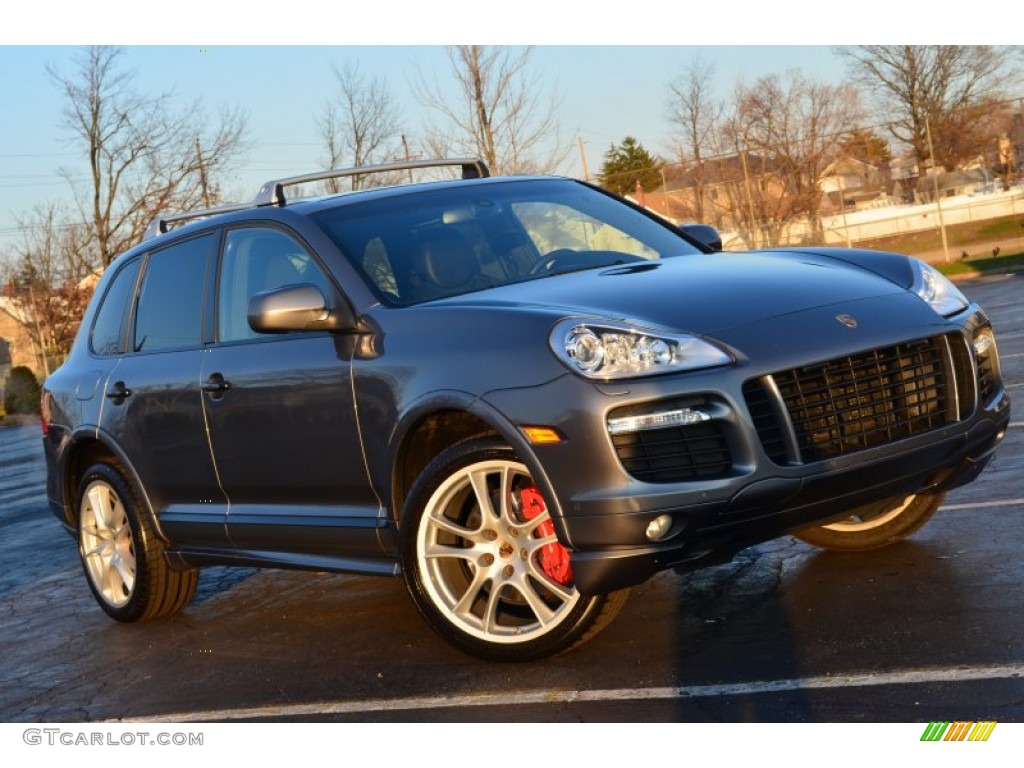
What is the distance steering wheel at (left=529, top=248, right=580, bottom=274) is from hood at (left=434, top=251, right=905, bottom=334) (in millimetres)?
178

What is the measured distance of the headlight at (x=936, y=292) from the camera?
5.19 meters

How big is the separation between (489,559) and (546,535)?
9.5 inches

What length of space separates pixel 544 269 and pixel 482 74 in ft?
71.9

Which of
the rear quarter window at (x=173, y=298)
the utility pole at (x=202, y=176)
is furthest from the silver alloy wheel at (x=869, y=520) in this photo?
the utility pole at (x=202, y=176)

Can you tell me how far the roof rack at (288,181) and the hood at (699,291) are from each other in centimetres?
138

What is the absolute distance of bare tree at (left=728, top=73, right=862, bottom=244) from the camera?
2219 inches

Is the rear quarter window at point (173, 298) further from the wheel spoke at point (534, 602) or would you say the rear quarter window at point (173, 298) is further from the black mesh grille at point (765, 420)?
the black mesh grille at point (765, 420)

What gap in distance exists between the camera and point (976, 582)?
5184 millimetres

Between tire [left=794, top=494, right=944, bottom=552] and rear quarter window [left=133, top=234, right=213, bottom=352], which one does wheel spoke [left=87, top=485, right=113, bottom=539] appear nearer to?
rear quarter window [left=133, top=234, right=213, bottom=352]

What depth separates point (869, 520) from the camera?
237 inches

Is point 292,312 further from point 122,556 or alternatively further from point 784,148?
point 784,148
